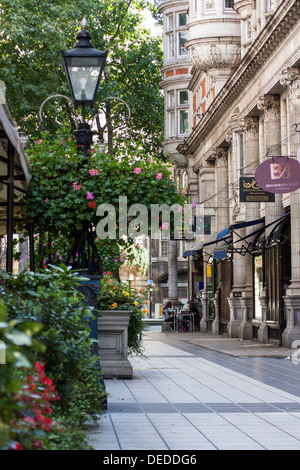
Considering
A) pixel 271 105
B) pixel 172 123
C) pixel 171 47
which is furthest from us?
pixel 171 47

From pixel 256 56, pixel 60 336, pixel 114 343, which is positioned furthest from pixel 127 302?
pixel 256 56

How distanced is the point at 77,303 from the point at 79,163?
4.79 meters

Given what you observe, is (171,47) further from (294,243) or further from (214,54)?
(294,243)

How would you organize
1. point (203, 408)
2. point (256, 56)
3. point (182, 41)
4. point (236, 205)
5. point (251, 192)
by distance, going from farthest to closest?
1. point (182, 41)
2. point (236, 205)
3. point (256, 56)
4. point (251, 192)
5. point (203, 408)

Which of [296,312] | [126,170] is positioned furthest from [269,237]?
[126,170]

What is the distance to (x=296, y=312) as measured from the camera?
78.9ft

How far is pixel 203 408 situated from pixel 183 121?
4054 centimetres

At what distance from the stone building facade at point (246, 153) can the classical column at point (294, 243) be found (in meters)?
0.03

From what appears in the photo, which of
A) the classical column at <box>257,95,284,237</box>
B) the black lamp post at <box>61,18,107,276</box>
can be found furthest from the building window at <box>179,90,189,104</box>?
the black lamp post at <box>61,18,107,276</box>

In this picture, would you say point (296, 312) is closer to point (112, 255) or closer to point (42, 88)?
point (112, 255)

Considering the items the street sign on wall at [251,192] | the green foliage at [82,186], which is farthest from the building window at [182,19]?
the green foliage at [82,186]

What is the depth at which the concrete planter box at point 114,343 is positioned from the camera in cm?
1552

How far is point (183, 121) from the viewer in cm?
5084

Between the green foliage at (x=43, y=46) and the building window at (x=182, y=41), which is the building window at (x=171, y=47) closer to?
the building window at (x=182, y=41)
